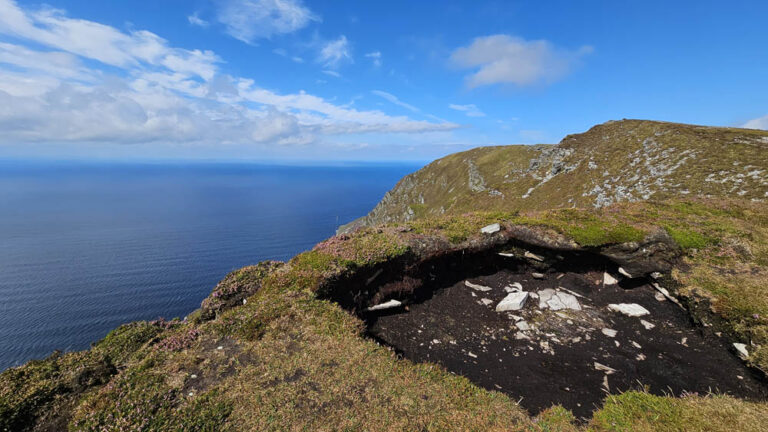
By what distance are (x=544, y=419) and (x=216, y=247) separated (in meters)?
153

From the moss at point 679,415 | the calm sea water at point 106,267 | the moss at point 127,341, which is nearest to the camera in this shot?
the moss at point 679,415

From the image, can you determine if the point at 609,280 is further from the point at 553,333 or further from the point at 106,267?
the point at 106,267

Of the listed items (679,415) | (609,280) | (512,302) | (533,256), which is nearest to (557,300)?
(512,302)

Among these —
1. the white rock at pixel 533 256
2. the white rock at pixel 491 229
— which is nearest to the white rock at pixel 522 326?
the white rock at pixel 533 256

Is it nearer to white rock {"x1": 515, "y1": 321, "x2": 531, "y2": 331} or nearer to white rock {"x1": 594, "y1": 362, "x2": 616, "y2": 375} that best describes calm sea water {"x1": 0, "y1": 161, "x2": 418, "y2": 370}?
white rock {"x1": 515, "y1": 321, "x2": 531, "y2": 331}

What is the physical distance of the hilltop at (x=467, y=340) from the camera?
6.99 m

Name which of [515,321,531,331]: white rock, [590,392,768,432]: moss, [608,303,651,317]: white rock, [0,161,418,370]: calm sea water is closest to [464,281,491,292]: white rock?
[515,321,531,331]: white rock

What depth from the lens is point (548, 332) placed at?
12.5m

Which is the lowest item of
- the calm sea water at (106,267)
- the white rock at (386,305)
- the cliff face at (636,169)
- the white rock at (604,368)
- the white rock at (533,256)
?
the calm sea water at (106,267)

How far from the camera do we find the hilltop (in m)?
6.99

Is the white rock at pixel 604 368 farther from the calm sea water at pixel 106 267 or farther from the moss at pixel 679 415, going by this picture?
the calm sea water at pixel 106 267

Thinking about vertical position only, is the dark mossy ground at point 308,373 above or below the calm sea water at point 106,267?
above

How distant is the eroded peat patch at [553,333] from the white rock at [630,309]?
47mm

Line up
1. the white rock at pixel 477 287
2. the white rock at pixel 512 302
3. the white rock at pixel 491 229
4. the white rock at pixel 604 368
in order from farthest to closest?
1. the white rock at pixel 491 229
2. the white rock at pixel 477 287
3. the white rock at pixel 512 302
4. the white rock at pixel 604 368
